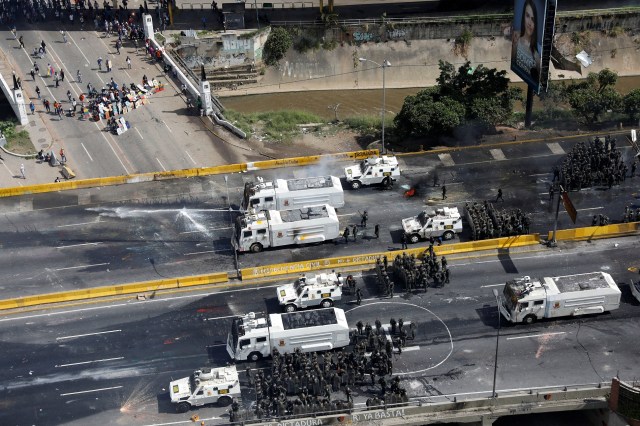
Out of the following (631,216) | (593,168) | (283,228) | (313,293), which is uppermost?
(593,168)

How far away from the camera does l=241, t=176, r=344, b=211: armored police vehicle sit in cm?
6956

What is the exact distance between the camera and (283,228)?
66.4 m

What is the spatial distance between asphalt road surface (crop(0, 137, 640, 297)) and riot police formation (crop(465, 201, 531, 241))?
1.52 metres

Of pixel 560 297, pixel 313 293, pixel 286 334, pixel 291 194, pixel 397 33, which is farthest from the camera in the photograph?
pixel 397 33

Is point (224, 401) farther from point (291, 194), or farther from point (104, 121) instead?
point (104, 121)

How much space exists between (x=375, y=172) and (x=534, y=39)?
679 inches

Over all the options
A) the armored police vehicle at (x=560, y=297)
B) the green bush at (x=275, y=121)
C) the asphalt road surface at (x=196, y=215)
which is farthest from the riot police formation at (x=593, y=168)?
the green bush at (x=275, y=121)

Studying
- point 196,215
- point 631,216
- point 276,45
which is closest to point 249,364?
point 196,215

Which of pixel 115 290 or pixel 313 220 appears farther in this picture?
pixel 313 220

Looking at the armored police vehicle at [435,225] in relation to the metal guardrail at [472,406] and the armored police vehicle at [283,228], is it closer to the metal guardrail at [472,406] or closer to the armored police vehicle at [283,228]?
the armored police vehicle at [283,228]

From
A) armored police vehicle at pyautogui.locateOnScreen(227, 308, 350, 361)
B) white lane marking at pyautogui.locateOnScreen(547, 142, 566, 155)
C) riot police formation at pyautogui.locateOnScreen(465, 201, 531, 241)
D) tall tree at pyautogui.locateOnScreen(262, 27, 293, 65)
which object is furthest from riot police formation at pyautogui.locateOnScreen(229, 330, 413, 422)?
tall tree at pyautogui.locateOnScreen(262, 27, 293, 65)

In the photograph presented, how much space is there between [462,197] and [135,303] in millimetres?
26345

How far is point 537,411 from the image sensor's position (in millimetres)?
53125

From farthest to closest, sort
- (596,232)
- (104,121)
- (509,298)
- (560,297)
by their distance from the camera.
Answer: (104,121) → (596,232) → (509,298) → (560,297)
